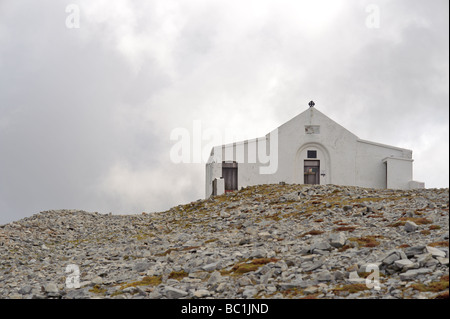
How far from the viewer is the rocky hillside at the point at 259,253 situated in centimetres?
1067

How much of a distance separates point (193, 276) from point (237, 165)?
23583 mm

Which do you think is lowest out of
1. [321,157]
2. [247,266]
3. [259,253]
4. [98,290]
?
[98,290]

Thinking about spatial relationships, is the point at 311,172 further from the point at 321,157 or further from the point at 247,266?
the point at 247,266

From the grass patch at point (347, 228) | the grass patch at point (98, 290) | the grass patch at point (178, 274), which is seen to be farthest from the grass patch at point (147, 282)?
the grass patch at point (347, 228)

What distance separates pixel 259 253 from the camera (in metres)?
13.6

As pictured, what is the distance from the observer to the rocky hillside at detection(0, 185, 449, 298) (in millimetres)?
10672

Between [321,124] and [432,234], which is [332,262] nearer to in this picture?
[432,234]

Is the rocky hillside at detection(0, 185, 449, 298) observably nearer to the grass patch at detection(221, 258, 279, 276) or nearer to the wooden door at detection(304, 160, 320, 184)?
the grass patch at detection(221, 258, 279, 276)

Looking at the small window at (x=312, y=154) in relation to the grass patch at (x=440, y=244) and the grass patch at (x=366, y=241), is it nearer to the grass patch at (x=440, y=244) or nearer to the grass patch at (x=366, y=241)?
the grass patch at (x=366, y=241)

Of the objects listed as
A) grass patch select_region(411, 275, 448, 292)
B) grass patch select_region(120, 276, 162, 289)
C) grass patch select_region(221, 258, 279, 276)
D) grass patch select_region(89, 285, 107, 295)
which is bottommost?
grass patch select_region(89, 285, 107, 295)

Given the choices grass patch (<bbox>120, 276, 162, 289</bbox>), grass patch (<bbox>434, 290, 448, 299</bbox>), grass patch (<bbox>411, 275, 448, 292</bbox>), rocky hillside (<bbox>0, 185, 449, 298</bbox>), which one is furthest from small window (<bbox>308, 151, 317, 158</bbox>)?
grass patch (<bbox>434, 290, 448, 299</bbox>)

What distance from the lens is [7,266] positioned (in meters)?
21.7

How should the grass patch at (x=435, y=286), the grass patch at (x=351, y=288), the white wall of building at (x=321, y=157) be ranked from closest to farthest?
1. the grass patch at (x=435, y=286)
2. the grass patch at (x=351, y=288)
3. the white wall of building at (x=321, y=157)

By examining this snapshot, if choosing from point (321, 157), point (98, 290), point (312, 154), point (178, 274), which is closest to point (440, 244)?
point (178, 274)
